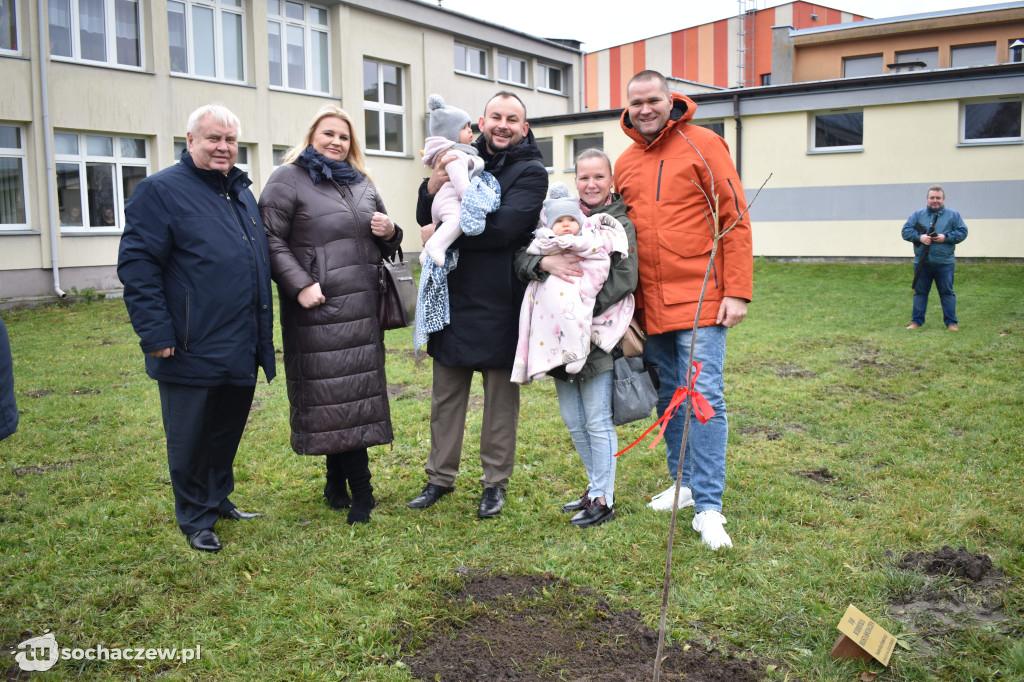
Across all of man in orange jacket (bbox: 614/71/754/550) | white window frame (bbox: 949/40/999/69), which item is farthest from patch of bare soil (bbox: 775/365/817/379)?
white window frame (bbox: 949/40/999/69)

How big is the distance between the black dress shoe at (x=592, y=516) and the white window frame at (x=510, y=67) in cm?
2341

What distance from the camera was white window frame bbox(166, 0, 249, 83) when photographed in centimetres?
1692

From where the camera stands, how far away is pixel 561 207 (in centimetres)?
386

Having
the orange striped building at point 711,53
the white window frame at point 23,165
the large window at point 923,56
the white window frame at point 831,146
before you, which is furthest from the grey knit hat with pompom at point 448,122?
the orange striped building at point 711,53

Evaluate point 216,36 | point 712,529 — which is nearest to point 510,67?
point 216,36

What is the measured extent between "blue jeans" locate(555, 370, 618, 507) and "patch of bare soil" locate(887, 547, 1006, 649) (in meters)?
1.42

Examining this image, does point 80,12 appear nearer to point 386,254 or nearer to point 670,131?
point 386,254

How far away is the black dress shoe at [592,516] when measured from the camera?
4047mm

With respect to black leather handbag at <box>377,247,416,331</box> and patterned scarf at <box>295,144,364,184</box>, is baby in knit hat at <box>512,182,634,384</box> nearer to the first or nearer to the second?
black leather handbag at <box>377,247,416,331</box>

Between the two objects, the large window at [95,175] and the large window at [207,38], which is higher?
the large window at [207,38]

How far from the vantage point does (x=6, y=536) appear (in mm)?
3984

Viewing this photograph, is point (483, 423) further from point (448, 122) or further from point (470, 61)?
point (470, 61)

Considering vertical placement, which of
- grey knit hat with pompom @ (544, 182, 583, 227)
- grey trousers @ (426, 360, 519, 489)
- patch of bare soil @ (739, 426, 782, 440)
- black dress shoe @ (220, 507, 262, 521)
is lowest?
black dress shoe @ (220, 507, 262, 521)

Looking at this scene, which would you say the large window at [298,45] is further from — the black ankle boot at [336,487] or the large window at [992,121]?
the black ankle boot at [336,487]
